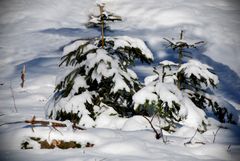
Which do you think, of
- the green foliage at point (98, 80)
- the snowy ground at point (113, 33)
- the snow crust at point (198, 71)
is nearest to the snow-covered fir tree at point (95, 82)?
the green foliage at point (98, 80)

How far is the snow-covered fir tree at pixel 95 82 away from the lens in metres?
4.31

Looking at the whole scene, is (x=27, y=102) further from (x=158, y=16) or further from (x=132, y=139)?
(x=158, y=16)

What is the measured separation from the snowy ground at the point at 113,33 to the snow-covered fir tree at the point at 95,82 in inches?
20.2

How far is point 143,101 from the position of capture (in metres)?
3.77

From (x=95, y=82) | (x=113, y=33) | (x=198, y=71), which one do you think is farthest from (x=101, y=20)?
(x=113, y=33)

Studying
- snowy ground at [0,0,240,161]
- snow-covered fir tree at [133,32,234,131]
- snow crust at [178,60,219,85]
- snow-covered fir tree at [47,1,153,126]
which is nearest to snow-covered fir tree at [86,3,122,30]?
snow-covered fir tree at [47,1,153,126]

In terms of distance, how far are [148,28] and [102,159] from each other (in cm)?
1103

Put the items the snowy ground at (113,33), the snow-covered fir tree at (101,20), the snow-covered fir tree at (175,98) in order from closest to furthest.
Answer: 1. the snowy ground at (113,33)
2. the snow-covered fir tree at (175,98)
3. the snow-covered fir tree at (101,20)

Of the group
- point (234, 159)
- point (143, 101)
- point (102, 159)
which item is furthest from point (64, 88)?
point (234, 159)

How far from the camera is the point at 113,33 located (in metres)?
11.8

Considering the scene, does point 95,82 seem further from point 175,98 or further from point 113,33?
point 113,33

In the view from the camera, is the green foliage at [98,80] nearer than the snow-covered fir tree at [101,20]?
Yes

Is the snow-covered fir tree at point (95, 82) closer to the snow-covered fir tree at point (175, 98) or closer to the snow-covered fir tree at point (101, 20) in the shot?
the snow-covered fir tree at point (101, 20)

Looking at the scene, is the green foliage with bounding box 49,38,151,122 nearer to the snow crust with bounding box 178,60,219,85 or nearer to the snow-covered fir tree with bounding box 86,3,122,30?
the snow-covered fir tree with bounding box 86,3,122,30
